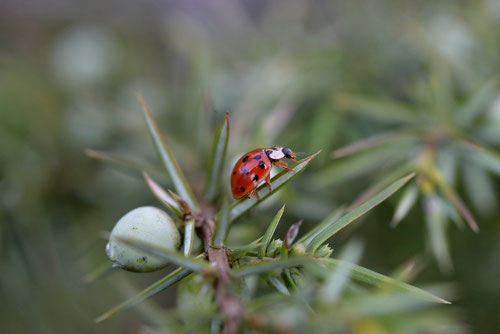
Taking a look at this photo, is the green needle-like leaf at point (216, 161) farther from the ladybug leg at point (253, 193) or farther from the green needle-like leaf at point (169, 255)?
the green needle-like leaf at point (169, 255)

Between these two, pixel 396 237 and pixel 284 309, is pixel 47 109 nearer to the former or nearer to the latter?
pixel 396 237

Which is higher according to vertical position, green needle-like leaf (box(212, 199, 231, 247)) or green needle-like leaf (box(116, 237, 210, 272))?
green needle-like leaf (box(116, 237, 210, 272))

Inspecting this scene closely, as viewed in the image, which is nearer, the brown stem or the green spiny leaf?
the brown stem

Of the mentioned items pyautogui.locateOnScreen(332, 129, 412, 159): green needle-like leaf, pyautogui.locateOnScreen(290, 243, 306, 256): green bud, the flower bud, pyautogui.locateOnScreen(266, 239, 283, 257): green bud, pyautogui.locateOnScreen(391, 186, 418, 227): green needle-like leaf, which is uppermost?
the flower bud

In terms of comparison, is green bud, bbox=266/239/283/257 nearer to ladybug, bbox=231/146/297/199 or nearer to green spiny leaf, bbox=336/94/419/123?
ladybug, bbox=231/146/297/199

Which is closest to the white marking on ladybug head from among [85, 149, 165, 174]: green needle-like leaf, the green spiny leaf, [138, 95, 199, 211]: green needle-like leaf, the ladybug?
the ladybug

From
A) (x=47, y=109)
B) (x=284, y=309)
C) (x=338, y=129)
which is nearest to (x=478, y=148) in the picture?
(x=338, y=129)

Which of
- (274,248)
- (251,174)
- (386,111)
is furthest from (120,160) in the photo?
(386,111)

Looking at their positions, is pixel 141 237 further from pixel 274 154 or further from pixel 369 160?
pixel 369 160
